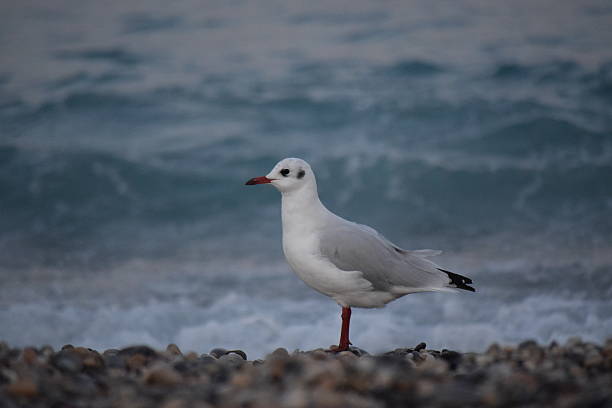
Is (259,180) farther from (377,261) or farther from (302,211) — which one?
(377,261)

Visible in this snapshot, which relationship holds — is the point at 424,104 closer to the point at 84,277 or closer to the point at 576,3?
the point at 576,3

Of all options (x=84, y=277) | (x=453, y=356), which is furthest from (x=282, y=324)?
(x=453, y=356)

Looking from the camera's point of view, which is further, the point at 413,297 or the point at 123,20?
the point at 123,20

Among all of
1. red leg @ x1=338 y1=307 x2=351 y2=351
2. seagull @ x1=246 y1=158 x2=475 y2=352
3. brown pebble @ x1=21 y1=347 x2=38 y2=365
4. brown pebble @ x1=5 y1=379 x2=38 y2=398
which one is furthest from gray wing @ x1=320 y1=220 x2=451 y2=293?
brown pebble @ x1=5 y1=379 x2=38 y2=398

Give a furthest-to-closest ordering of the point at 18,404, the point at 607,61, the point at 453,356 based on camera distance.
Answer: the point at 607,61
the point at 453,356
the point at 18,404

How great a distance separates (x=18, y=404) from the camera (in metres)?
3.79

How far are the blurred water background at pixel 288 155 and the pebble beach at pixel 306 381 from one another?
12.0 ft

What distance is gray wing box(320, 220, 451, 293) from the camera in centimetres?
586

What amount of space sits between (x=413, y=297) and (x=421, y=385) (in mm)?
5834

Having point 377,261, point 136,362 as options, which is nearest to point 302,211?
point 377,261

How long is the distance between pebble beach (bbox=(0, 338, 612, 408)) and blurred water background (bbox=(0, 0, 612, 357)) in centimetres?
367

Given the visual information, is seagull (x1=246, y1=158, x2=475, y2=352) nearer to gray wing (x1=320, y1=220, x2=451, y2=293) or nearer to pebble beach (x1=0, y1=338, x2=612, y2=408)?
gray wing (x1=320, y1=220, x2=451, y2=293)

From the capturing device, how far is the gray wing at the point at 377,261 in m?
5.86

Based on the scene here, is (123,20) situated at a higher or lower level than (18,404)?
higher
